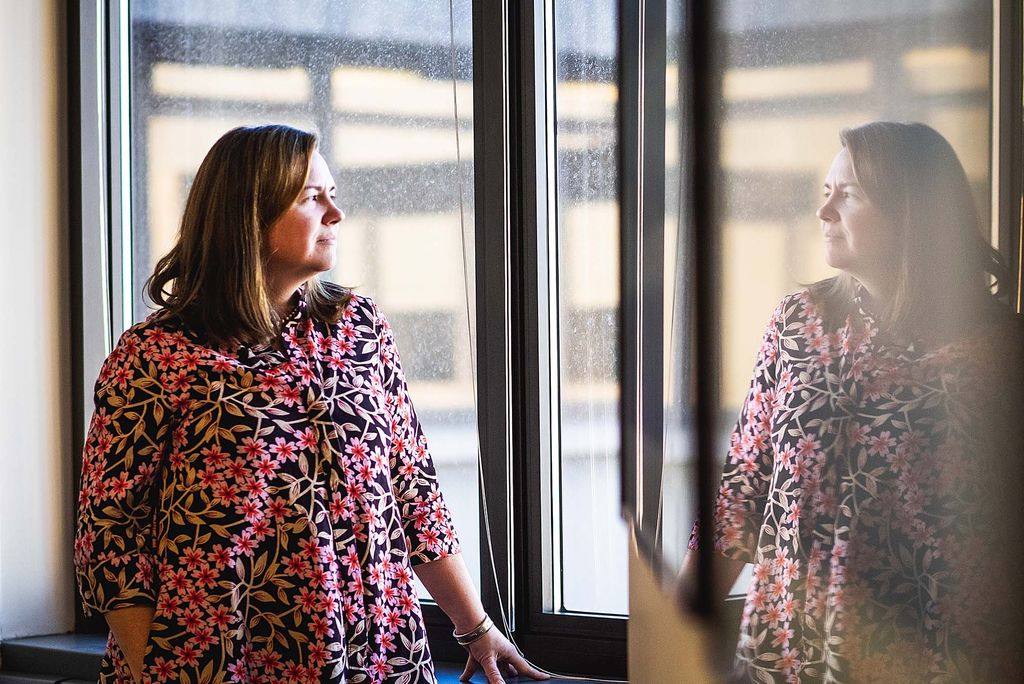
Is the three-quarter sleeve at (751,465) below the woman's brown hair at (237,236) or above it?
below

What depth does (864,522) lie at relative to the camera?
0.20 meters

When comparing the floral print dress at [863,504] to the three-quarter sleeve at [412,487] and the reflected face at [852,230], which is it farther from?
the three-quarter sleeve at [412,487]

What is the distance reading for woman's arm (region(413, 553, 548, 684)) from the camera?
1134 mm

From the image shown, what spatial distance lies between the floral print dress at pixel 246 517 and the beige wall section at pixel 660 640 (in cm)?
80

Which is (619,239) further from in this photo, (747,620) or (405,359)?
(405,359)

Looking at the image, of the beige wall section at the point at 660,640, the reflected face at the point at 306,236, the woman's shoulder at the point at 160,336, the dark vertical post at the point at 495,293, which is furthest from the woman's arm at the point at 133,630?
the beige wall section at the point at 660,640

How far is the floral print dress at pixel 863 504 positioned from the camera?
0.64ft

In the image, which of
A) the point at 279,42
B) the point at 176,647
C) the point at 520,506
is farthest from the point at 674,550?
the point at 279,42

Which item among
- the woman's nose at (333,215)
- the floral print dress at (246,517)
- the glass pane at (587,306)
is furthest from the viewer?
the glass pane at (587,306)

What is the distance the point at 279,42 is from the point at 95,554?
944mm

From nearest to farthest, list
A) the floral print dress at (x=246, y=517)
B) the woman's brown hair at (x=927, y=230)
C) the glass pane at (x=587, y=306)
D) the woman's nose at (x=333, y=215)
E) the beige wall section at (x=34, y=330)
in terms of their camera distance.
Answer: the woman's brown hair at (x=927, y=230), the floral print dress at (x=246, y=517), the woman's nose at (x=333, y=215), the glass pane at (x=587, y=306), the beige wall section at (x=34, y=330)

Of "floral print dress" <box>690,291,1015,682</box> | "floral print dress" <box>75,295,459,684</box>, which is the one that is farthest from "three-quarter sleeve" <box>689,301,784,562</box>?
"floral print dress" <box>75,295,459,684</box>

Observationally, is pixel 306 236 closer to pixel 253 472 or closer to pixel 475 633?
pixel 253 472

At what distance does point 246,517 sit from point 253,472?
0.05m
